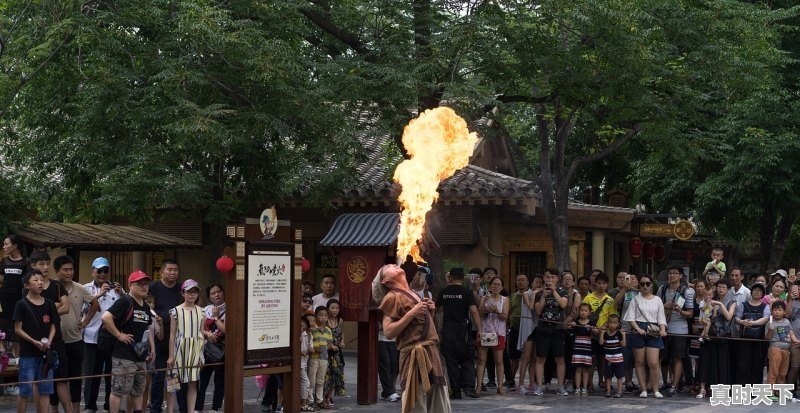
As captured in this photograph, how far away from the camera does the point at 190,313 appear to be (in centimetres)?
1320

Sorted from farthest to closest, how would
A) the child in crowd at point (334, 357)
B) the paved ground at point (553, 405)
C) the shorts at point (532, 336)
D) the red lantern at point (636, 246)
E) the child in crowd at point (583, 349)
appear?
1. the red lantern at point (636, 246)
2. the shorts at point (532, 336)
3. the child in crowd at point (583, 349)
4. the child in crowd at point (334, 357)
5. the paved ground at point (553, 405)

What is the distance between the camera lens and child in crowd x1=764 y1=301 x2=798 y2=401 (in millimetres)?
16234

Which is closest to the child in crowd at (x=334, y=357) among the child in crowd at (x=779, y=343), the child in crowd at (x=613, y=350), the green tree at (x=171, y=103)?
the green tree at (x=171, y=103)

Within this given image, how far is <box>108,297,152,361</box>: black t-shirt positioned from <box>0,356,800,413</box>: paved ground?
236 centimetres

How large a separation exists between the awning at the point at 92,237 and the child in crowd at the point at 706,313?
901 cm

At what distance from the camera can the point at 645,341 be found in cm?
1639

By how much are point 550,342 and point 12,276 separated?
7634 mm

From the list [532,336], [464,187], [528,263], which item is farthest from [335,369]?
[528,263]

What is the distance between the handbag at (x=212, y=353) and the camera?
1387 centimetres

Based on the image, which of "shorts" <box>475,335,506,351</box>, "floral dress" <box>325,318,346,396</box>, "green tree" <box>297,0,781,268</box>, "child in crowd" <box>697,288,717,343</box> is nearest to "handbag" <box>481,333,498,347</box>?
"shorts" <box>475,335,506,351</box>

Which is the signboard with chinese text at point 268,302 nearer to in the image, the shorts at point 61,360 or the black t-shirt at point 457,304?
the shorts at point 61,360

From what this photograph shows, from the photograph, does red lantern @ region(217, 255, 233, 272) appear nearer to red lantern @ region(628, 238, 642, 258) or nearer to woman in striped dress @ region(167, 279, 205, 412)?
woman in striped dress @ region(167, 279, 205, 412)

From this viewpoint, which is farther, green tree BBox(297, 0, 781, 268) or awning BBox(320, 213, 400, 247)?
green tree BBox(297, 0, 781, 268)

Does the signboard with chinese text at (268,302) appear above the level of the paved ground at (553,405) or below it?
above
